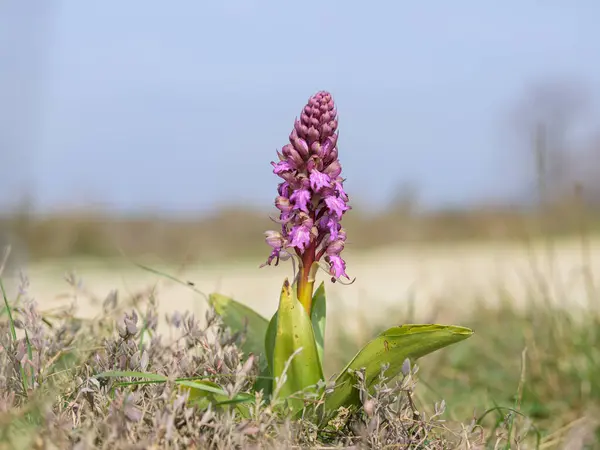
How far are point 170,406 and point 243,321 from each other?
62 cm

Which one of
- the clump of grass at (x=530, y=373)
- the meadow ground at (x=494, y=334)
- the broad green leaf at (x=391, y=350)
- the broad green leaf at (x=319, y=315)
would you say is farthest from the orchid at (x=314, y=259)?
the clump of grass at (x=530, y=373)

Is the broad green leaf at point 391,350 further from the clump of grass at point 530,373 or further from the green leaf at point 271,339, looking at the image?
the clump of grass at point 530,373

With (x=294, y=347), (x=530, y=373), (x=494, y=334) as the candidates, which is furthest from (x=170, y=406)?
Answer: (x=494, y=334)

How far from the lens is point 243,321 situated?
231cm

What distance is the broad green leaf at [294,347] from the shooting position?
1908 mm

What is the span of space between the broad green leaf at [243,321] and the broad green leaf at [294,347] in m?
0.35

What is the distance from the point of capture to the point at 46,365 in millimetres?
1975

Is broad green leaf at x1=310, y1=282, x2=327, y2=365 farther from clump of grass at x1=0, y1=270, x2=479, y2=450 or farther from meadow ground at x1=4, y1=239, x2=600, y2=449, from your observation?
meadow ground at x1=4, y1=239, x2=600, y2=449

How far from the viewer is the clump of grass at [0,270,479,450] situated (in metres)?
1.64

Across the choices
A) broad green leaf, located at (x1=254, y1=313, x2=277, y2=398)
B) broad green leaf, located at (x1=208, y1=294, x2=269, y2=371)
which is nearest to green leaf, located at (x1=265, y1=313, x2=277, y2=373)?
broad green leaf, located at (x1=254, y1=313, x2=277, y2=398)

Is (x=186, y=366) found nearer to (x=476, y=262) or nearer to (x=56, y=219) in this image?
(x=476, y=262)

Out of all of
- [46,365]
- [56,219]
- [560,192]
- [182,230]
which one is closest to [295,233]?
[46,365]

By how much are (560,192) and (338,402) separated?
5.44 m

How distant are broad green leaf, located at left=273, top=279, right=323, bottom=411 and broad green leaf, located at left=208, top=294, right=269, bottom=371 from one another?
346 millimetres
